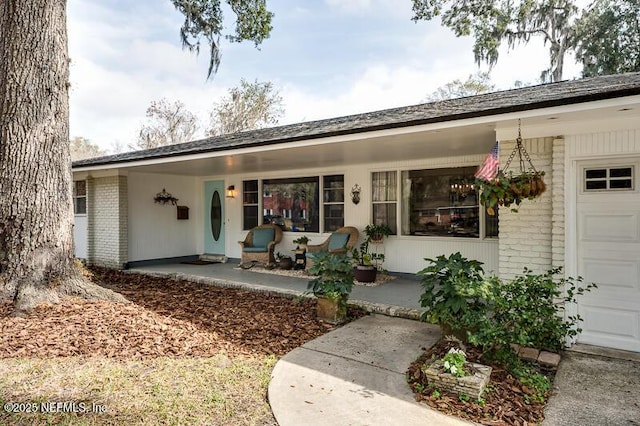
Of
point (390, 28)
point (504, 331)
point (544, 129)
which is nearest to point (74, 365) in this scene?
point (504, 331)

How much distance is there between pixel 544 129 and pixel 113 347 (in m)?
5.00

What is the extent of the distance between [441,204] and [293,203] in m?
3.56

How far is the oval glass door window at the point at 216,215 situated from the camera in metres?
10.4

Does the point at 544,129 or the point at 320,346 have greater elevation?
the point at 544,129

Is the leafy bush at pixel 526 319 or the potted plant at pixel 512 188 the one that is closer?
the leafy bush at pixel 526 319

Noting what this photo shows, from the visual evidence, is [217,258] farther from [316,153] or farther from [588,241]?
[588,241]

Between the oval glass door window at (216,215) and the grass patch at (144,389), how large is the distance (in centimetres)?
699

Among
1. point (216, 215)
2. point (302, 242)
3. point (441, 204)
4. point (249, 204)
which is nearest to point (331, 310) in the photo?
point (441, 204)

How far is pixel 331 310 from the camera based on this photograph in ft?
15.9

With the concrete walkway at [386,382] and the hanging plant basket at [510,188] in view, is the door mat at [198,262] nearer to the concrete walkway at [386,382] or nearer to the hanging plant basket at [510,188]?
the concrete walkway at [386,382]

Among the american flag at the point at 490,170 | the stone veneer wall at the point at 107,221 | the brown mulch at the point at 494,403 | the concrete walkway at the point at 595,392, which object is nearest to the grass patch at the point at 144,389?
the brown mulch at the point at 494,403

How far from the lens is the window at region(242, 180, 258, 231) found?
389 inches

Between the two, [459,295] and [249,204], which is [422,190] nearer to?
[459,295]

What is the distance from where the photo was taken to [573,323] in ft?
12.7
